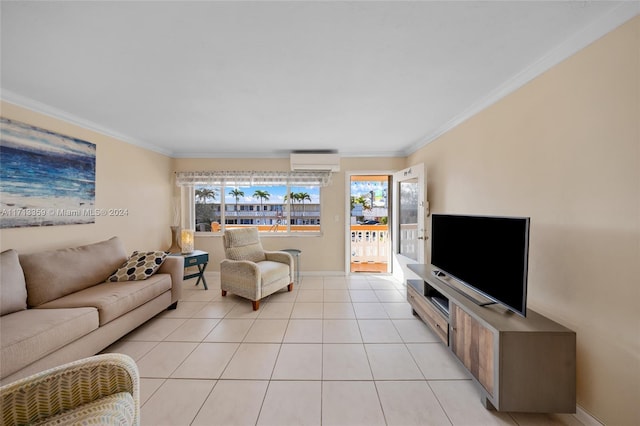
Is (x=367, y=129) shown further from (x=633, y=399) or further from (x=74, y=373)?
(x=74, y=373)

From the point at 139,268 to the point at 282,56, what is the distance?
261 centimetres

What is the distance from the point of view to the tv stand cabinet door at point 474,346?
1.40 metres

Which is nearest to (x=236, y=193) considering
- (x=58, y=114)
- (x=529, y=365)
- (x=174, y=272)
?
(x=174, y=272)

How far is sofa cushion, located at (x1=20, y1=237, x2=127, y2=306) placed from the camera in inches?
75.8

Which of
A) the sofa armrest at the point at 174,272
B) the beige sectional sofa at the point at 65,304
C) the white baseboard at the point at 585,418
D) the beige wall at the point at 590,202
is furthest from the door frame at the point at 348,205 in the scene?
the white baseboard at the point at 585,418

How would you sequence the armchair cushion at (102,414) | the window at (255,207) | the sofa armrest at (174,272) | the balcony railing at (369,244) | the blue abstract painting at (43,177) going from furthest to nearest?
the balcony railing at (369,244) → the window at (255,207) → the sofa armrest at (174,272) → the blue abstract painting at (43,177) → the armchair cushion at (102,414)

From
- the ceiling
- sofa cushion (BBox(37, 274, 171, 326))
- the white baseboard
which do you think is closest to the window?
the ceiling

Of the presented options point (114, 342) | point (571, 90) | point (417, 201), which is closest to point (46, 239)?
point (114, 342)

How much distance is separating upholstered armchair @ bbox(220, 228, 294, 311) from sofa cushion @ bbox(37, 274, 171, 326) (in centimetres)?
79

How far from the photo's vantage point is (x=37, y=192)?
2197 mm

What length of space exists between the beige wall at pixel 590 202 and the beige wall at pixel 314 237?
2.65 meters

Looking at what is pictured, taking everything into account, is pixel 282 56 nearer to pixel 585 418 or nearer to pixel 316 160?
pixel 316 160

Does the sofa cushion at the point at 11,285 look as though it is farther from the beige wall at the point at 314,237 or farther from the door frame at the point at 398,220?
the door frame at the point at 398,220

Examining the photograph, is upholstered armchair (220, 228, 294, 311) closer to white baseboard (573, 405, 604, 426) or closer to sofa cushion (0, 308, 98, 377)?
sofa cushion (0, 308, 98, 377)
